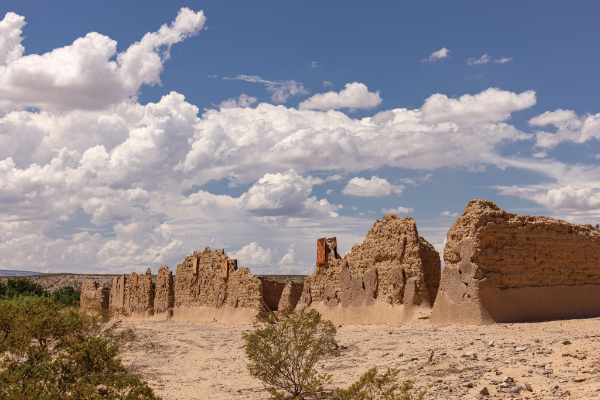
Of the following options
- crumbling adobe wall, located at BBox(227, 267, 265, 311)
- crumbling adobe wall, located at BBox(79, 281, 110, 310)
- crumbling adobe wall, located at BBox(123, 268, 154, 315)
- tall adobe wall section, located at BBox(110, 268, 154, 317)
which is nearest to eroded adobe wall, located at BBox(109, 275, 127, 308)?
tall adobe wall section, located at BBox(110, 268, 154, 317)

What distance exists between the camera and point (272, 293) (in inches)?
823

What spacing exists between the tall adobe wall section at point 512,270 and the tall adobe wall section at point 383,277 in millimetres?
1021

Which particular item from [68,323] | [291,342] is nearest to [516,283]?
[291,342]

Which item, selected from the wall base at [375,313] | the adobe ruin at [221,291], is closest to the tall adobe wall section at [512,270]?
the wall base at [375,313]

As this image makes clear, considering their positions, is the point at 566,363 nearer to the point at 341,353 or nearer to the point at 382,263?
the point at 341,353

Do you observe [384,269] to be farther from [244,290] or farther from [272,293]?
[244,290]

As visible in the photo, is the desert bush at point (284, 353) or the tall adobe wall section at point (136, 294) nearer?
the desert bush at point (284, 353)

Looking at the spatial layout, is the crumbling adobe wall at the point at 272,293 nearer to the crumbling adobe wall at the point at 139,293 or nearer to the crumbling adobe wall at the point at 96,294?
the crumbling adobe wall at the point at 139,293

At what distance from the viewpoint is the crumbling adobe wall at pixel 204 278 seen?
70.9ft

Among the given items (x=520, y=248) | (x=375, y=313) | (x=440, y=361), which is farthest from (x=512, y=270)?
(x=440, y=361)

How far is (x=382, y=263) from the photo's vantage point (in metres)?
14.5

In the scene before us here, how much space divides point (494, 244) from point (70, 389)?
32.9 ft

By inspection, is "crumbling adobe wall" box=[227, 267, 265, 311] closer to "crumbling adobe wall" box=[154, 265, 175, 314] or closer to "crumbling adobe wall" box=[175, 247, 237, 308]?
"crumbling adobe wall" box=[175, 247, 237, 308]

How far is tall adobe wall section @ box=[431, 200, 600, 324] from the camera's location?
38.8 ft
